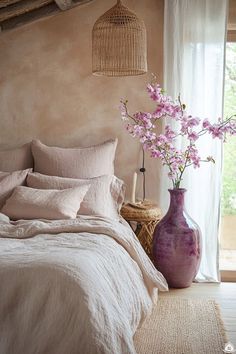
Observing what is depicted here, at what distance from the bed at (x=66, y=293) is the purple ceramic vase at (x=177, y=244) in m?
0.83

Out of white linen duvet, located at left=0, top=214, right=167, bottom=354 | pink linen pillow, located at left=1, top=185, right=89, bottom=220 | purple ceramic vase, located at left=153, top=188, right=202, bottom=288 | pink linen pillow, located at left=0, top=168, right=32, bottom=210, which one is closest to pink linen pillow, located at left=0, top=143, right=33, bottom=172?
pink linen pillow, located at left=0, top=168, right=32, bottom=210

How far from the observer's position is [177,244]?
3896 mm

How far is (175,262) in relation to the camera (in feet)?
12.9

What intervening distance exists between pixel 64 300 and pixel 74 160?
2.05m

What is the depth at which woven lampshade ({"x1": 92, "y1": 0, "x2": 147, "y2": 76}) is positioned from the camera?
3.55 metres

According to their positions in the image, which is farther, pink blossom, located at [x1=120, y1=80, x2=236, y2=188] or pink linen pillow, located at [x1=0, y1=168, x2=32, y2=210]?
pink linen pillow, located at [x1=0, y1=168, x2=32, y2=210]

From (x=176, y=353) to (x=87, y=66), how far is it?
255cm

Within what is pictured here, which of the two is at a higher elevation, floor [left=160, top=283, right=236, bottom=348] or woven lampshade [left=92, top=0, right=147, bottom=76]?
woven lampshade [left=92, top=0, right=147, bottom=76]

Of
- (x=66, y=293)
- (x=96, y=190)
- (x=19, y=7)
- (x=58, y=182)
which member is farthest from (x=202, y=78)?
(x=66, y=293)

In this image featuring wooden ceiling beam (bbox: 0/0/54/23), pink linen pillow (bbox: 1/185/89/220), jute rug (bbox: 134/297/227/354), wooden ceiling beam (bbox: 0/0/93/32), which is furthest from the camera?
wooden ceiling beam (bbox: 0/0/93/32)

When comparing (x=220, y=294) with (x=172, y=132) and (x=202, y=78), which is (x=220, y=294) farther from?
(x=202, y=78)

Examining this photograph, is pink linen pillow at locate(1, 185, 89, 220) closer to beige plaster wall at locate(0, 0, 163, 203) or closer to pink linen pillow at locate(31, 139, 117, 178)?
pink linen pillow at locate(31, 139, 117, 178)

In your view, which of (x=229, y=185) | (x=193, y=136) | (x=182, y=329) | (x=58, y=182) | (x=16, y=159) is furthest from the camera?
Result: (x=229, y=185)

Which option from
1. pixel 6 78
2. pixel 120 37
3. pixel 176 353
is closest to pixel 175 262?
pixel 176 353
